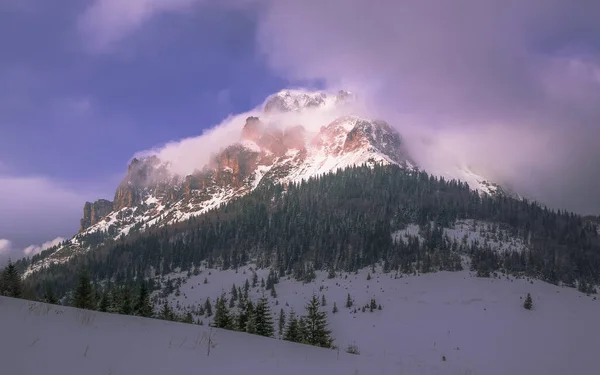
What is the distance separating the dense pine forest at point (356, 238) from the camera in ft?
262

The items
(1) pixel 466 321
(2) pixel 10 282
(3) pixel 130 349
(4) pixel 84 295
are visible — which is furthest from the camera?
(1) pixel 466 321

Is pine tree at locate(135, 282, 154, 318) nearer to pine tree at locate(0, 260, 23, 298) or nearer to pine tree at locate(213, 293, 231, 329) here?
pine tree at locate(213, 293, 231, 329)

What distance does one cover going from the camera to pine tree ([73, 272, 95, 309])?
2308cm

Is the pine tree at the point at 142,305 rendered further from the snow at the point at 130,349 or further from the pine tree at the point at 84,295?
the snow at the point at 130,349

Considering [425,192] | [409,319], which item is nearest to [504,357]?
[409,319]

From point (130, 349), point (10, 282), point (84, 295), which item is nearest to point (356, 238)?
point (10, 282)

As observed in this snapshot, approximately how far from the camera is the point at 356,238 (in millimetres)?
97250

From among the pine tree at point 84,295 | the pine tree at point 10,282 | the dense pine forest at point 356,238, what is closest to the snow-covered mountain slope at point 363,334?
the dense pine forest at point 356,238

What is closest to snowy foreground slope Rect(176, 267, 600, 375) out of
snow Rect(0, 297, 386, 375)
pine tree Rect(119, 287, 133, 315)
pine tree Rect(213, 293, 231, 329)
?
pine tree Rect(213, 293, 231, 329)

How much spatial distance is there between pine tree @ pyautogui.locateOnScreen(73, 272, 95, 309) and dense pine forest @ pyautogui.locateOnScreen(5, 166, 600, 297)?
59.3m

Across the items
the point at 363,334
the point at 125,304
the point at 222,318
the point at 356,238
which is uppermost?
the point at 356,238

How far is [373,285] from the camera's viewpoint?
66.6 metres

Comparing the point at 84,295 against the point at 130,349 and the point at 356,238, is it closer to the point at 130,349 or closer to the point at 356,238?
the point at 130,349

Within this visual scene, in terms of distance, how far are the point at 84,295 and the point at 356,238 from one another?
7974cm
